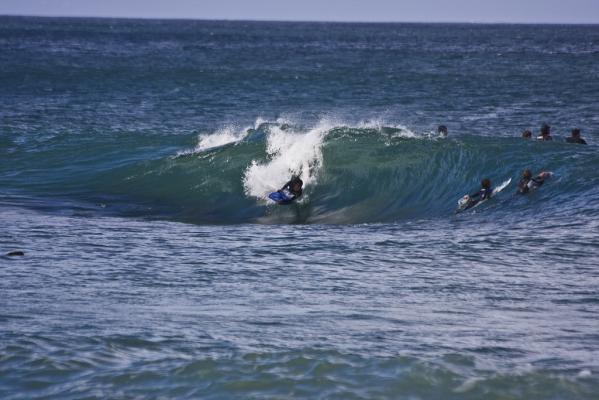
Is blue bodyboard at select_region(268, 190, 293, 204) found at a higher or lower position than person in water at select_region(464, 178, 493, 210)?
lower

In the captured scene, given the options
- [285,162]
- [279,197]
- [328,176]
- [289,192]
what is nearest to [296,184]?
[289,192]

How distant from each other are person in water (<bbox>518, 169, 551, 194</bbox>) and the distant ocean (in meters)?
0.18

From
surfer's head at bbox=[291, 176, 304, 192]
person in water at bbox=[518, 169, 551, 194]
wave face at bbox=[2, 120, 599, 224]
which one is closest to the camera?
person in water at bbox=[518, 169, 551, 194]

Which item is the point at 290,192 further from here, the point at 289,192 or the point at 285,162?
the point at 285,162

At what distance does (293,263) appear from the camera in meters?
14.2

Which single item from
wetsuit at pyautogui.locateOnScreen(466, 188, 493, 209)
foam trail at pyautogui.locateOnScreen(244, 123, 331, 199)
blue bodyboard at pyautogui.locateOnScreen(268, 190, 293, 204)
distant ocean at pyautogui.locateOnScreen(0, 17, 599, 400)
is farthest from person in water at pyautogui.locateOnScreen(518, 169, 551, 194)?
foam trail at pyautogui.locateOnScreen(244, 123, 331, 199)

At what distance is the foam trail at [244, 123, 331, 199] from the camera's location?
22.9m

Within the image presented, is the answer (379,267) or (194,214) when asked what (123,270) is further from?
(194,214)

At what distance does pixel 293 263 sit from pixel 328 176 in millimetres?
8985

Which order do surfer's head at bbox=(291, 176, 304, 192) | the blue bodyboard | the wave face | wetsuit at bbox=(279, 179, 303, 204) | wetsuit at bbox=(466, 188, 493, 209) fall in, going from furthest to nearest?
surfer's head at bbox=(291, 176, 304, 192), wetsuit at bbox=(279, 179, 303, 204), the blue bodyboard, the wave face, wetsuit at bbox=(466, 188, 493, 209)

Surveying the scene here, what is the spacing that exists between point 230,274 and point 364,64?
62148 mm

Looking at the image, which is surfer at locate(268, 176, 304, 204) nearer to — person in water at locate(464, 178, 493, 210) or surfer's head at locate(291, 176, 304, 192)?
surfer's head at locate(291, 176, 304, 192)

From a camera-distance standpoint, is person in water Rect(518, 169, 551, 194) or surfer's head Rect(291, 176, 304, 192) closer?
person in water Rect(518, 169, 551, 194)

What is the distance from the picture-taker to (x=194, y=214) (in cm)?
2067
